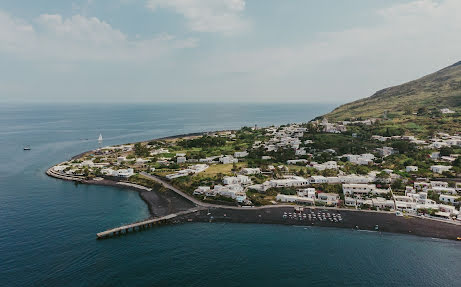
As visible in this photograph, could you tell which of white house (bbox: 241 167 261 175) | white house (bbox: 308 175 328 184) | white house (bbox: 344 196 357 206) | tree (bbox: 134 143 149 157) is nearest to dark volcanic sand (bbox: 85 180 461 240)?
white house (bbox: 344 196 357 206)

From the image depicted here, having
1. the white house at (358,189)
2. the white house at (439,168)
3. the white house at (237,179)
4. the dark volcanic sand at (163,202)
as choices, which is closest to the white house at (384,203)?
the white house at (358,189)

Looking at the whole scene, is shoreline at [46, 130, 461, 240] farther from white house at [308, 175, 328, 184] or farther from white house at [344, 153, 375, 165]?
white house at [344, 153, 375, 165]

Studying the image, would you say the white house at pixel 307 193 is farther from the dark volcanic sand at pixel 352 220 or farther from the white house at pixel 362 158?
the white house at pixel 362 158

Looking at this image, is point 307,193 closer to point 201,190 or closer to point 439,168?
point 201,190

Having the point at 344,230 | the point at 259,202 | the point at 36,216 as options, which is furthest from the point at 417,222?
the point at 36,216

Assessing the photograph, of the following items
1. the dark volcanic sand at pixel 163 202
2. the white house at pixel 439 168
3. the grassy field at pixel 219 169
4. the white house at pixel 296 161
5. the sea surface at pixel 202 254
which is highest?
the white house at pixel 439 168

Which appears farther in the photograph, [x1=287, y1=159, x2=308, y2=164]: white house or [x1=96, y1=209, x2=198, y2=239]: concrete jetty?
[x1=287, y1=159, x2=308, y2=164]: white house

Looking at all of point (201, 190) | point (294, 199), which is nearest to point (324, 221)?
point (294, 199)

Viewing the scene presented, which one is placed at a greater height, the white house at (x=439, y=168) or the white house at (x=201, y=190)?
the white house at (x=439, y=168)
